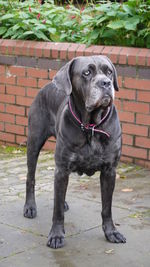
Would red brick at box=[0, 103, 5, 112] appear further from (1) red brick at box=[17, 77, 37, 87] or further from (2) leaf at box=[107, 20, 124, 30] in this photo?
(2) leaf at box=[107, 20, 124, 30]

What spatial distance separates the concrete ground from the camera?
13.3 feet

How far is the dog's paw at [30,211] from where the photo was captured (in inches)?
199

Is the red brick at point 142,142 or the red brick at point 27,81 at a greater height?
the red brick at point 27,81

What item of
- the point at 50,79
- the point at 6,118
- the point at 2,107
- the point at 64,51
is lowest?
the point at 6,118

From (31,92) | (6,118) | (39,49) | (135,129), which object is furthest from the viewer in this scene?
(6,118)

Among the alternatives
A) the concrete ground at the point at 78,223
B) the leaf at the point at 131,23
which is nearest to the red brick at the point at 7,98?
the concrete ground at the point at 78,223

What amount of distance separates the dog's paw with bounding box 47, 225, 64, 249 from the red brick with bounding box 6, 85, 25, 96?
3.78 metres

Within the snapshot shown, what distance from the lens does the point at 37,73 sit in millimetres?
7652

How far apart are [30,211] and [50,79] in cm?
287

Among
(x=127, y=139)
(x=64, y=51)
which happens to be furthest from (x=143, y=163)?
(x=64, y=51)

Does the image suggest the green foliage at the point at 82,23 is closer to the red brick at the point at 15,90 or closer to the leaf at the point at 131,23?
the leaf at the point at 131,23

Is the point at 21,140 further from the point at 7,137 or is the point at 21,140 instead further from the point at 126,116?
the point at 126,116

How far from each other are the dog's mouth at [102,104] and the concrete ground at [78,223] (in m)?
1.09

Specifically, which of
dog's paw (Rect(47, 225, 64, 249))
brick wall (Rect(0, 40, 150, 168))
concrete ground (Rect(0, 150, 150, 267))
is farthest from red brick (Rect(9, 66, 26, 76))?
dog's paw (Rect(47, 225, 64, 249))
